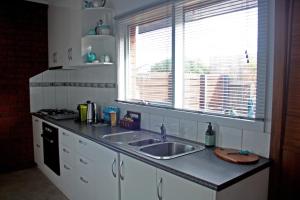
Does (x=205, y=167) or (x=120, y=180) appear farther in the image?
(x=120, y=180)

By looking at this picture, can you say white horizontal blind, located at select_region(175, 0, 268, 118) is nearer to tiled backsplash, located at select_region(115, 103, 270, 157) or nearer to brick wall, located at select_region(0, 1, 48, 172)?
tiled backsplash, located at select_region(115, 103, 270, 157)

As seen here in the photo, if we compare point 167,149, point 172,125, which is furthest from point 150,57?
point 167,149

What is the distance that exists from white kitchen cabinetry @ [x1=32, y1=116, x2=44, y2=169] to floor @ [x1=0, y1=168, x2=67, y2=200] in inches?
7.0

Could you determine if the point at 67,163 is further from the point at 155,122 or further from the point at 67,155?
the point at 155,122

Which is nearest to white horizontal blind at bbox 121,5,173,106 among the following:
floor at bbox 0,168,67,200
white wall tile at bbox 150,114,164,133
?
white wall tile at bbox 150,114,164,133

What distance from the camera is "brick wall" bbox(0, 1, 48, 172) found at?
3533mm

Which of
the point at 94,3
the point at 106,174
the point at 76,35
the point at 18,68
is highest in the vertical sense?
the point at 94,3

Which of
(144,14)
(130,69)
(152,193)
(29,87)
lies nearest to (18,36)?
(29,87)

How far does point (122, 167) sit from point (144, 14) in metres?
1.46

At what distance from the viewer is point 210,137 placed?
1.86m

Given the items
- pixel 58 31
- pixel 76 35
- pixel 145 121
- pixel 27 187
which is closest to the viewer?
pixel 145 121

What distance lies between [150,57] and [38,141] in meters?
2.15

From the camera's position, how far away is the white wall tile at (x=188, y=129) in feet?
6.66

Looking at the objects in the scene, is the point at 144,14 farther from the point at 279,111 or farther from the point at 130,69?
the point at 279,111
